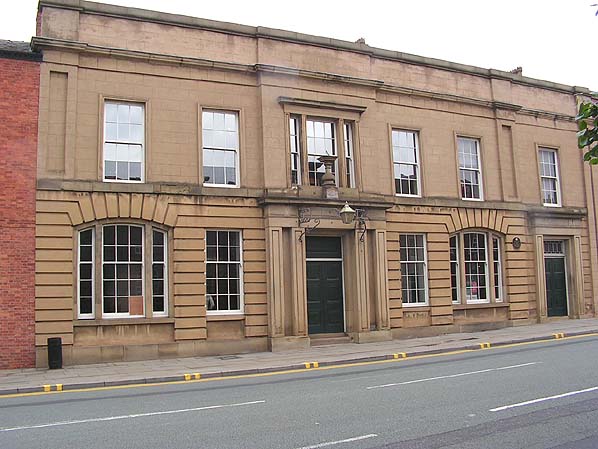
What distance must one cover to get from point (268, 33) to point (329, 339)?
391 inches

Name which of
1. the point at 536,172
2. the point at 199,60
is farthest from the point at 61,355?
the point at 536,172

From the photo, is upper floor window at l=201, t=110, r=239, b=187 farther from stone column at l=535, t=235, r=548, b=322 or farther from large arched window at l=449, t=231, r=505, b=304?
stone column at l=535, t=235, r=548, b=322

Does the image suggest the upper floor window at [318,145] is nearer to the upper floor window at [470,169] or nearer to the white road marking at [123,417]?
the upper floor window at [470,169]

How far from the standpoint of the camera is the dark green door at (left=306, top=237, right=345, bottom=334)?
19.5m

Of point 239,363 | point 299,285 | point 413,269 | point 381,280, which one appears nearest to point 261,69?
point 299,285

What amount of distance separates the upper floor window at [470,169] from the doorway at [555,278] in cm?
432

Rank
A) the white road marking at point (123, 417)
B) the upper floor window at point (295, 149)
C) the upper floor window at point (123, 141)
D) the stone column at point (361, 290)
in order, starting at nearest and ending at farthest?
the white road marking at point (123, 417) → the upper floor window at point (123, 141) → the stone column at point (361, 290) → the upper floor window at point (295, 149)

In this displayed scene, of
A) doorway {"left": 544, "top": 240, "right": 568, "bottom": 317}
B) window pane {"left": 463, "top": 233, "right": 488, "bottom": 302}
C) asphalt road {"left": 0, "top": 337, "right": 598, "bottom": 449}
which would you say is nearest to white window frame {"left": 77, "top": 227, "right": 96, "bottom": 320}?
asphalt road {"left": 0, "top": 337, "right": 598, "bottom": 449}

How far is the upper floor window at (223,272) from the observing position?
18062mm

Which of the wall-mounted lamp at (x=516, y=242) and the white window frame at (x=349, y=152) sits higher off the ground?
the white window frame at (x=349, y=152)

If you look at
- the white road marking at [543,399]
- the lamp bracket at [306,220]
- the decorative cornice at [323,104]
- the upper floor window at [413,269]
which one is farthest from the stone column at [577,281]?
the white road marking at [543,399]

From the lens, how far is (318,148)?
65.7 ft

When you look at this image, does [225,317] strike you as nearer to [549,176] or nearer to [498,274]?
[498,274]

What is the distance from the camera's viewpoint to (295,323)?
60.4 ft
